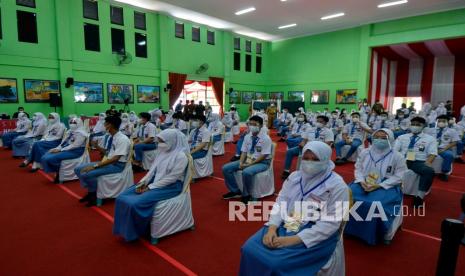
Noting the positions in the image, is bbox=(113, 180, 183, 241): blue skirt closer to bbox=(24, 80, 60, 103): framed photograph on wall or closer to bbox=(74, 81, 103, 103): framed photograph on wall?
bbox=(24, 80, 60, 103): framed photograph on wall

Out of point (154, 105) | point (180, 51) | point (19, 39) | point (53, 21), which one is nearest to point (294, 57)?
point (180, 51)

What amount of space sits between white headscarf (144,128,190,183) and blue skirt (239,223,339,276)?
1.53 meters

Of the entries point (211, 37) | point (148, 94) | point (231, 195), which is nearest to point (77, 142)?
point (231, 195)

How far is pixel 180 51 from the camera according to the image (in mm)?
15633

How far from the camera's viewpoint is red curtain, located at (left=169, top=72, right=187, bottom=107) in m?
15.4

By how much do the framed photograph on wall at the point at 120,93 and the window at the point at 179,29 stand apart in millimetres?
4119

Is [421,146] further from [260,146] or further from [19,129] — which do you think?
[19,129]

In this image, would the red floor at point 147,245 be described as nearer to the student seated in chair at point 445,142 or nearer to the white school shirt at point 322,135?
the student seated in chair at point 445,142

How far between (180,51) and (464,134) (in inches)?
521

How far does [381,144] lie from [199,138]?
141 inches

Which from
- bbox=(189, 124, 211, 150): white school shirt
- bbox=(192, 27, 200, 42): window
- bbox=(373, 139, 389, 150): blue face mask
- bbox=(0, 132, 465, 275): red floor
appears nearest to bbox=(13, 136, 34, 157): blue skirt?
bbox=(0, 132, 465, 275): red floor

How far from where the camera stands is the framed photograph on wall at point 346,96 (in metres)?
16.9

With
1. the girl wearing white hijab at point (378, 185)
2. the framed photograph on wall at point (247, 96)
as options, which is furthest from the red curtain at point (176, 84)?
the girl wearing white hijab at point (378, 185)

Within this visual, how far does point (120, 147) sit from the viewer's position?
13.3ft
